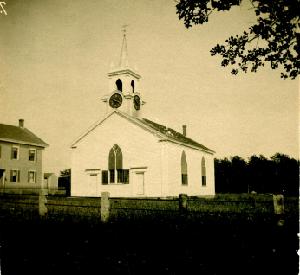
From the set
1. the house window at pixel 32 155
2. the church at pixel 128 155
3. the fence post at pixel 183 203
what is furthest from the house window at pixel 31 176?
the fence post at pixel 183 203

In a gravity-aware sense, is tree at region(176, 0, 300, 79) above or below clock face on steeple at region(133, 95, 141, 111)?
below

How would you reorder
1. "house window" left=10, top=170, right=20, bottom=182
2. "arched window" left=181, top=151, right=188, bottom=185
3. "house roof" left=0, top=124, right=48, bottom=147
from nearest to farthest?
"arched window" left=181, top=151, right=188, bottom=185, "house window" left=10, top=170, right=20, bottom=182, "house roof" left=0, top=124, right=48, bottom=147

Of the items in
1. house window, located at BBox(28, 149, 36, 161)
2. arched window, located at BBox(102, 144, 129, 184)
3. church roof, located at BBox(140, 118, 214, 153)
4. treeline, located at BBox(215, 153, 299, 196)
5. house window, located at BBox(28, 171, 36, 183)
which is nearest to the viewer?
treeline, located at BBox(215, 153, 299, 196)

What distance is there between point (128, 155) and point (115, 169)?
1.50m

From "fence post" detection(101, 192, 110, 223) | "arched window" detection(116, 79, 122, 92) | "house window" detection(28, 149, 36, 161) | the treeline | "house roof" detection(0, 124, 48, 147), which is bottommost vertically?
"fence post" detection(101, 192, 110, 223)

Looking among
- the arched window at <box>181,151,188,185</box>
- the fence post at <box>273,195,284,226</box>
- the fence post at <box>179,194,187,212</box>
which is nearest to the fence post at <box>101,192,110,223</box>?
the fence post at <box>179,194,187,212</box>

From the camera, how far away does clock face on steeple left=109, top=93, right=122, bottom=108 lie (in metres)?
27.0

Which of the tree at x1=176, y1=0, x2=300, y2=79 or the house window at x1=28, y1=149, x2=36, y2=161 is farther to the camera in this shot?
the house window at x1=28, y1=149, x2=36, y2=161

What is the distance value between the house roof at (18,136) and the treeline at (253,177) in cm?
1944

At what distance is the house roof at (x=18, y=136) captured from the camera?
3282 centimetres

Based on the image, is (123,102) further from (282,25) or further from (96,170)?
(282,25)

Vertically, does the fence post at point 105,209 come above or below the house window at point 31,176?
below

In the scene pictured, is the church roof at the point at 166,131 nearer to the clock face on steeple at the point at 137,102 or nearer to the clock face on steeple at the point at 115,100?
the clock face on steeple at the point at 137,102

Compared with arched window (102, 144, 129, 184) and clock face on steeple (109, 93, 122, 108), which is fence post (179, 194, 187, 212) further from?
clock face on steeple (109, 93, 122, 108)
